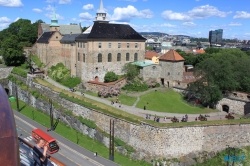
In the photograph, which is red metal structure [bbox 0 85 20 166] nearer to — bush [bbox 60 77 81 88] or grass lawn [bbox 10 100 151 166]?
grass lawn [bbox 10 100 151 166]

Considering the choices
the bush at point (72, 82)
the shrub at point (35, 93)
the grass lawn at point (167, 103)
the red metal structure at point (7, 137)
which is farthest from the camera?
the bush at point (72, 82)

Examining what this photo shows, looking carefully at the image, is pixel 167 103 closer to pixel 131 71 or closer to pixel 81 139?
pixel 131 71

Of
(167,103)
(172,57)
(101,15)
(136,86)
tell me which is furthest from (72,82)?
(101,15)

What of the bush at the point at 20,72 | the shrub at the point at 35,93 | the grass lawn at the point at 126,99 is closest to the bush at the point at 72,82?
the shrub at the point at 35,93

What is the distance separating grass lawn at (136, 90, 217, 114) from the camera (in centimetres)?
3612

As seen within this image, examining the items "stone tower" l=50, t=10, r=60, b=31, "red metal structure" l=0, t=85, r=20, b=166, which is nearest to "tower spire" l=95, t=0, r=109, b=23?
"stone tower" l=50, t=10, r=60, b=31

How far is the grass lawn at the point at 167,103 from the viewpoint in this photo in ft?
119

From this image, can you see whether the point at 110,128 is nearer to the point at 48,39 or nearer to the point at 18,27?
the point at 48,39

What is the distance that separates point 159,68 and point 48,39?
2585 centimetres

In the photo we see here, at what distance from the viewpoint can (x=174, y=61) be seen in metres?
43.4

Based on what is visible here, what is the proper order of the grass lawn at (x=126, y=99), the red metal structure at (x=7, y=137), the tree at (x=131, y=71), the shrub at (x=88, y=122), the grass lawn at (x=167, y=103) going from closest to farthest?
the red metal structure at (x=7, y=137), the shrub at (x=88, y=122), the grass lawn at (x=167, y=103), the grass lawn at (x=126, y=99), the tree at (x=131, y=71)

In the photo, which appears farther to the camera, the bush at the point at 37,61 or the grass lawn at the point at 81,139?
the bush at the point at 37,61

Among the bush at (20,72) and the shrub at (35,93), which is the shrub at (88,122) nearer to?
the shrub at (35,93)

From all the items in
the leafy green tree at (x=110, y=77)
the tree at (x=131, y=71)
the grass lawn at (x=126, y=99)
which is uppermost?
the tree at (x=131, y=71)
